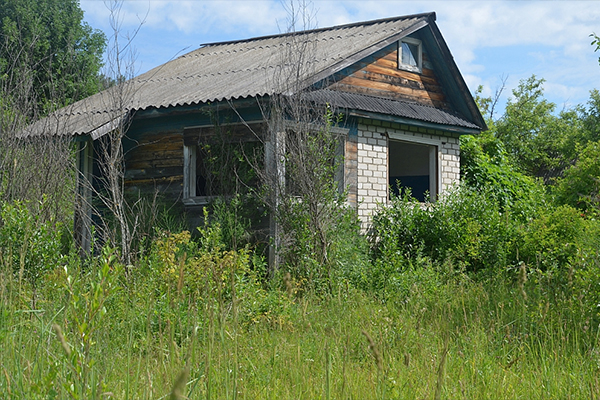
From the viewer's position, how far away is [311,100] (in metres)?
9.53

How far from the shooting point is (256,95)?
9.60 meters

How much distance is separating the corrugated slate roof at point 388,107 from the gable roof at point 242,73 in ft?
0.46

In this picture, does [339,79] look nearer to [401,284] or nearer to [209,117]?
[209,117]

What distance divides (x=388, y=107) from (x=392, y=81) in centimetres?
111

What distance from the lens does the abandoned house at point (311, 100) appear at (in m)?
10.4

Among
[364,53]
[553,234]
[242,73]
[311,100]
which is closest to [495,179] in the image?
[364,53]

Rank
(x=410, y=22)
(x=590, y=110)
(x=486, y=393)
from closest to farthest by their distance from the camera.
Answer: (x=486, y=393) < (x=410, y=22) < (x=590, y=110)

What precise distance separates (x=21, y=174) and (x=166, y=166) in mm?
2845

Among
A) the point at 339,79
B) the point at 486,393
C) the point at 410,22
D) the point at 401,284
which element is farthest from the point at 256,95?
the point at 486,393

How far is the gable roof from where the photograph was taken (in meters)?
10.2

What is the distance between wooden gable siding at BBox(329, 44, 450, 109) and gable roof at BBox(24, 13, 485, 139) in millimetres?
376

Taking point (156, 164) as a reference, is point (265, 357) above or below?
below

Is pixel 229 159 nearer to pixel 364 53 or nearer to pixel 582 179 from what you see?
pixel 364 53

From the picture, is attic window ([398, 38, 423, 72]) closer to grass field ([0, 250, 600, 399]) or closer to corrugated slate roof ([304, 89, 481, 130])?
corrugated slate roof ([304, 89, 481, 130])
